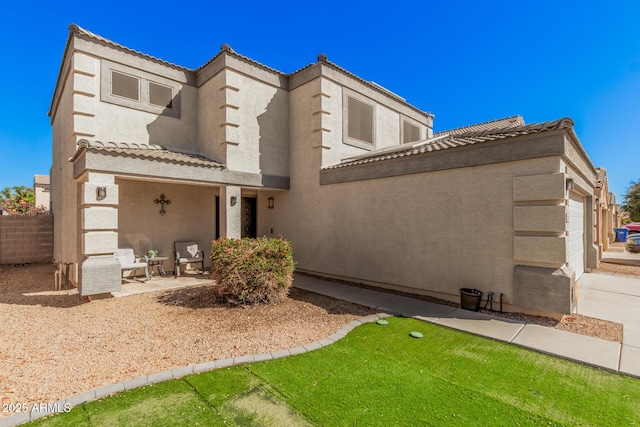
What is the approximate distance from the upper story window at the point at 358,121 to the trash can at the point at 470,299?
7.23 m

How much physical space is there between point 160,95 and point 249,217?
5.93 m

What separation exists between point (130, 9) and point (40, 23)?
4.41 m

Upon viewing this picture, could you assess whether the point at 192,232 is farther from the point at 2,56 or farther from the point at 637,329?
the point at 2,56

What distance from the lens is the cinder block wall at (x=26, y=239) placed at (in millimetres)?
13047

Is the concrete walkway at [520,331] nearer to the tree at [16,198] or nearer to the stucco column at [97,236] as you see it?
the stucco column at [97,236]

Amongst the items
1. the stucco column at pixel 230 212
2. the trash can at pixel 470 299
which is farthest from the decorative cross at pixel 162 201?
the trash can at pixel 470 299

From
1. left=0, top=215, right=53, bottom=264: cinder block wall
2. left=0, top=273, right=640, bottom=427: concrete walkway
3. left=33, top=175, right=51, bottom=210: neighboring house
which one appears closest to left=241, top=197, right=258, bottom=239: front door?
left=0, top=273, right=640, bottom=427: concrete walkway

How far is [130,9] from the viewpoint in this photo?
12602mm

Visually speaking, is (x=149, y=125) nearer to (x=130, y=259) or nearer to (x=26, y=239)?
(x=130, y=259)

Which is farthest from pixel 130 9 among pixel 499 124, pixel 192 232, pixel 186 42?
pixel 499 124

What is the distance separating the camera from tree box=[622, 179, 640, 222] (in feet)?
81.0

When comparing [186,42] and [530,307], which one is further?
[186,42]

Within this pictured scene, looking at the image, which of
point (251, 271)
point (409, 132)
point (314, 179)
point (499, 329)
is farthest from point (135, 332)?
point (409, 132)

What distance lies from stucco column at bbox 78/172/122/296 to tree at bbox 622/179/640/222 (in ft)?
120
